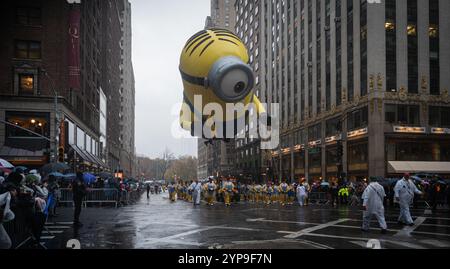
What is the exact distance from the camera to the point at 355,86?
4491 centimetres

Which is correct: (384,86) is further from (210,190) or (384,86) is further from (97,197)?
(97,197)

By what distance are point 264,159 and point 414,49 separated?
36682 millimetres

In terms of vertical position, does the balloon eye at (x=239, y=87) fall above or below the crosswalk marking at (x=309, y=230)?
above

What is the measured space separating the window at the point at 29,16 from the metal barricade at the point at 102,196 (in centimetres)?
1786

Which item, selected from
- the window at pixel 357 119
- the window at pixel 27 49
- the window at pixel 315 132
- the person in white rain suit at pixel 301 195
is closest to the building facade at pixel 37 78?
the window at pixel 27 49

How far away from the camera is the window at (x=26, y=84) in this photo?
36.2 meters

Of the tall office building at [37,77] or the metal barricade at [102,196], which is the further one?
the tall office building at [37,77]

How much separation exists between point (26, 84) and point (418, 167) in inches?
1393

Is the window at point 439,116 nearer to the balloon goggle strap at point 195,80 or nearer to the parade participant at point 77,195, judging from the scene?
the parade participant at point 77,195

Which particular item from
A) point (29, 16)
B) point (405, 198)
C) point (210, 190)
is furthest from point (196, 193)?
point (29, 16)

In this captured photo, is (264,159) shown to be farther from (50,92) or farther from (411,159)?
(50,92)

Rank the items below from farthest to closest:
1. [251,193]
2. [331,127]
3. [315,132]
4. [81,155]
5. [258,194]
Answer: [315,132], [331,127], [81,155], [251,193], [258,194]

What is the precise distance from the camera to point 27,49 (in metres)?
36.7
